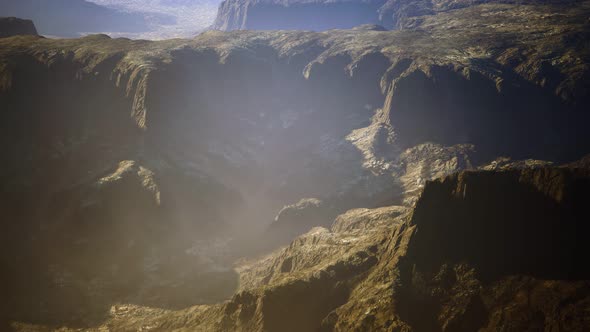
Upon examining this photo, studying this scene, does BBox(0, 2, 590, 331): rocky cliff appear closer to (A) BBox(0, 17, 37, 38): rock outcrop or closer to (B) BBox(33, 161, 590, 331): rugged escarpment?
(B) BBox(33, 161, 590, 331): rugged escarpment

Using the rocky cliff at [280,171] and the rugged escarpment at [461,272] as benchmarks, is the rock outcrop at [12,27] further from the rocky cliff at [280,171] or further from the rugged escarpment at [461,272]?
the rugged escarpment at [461,272]

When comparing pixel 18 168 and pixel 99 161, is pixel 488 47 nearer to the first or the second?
pixel 99 161

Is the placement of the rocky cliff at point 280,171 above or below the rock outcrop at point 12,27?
below

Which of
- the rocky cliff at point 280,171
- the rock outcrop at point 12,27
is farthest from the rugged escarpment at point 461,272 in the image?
the rock outcrop at point 12,27

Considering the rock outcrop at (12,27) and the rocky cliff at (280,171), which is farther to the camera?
the rock outcrop at (12,27)

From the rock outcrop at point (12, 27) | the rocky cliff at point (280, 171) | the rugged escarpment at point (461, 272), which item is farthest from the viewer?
the rock outcrop at point (12, 27)

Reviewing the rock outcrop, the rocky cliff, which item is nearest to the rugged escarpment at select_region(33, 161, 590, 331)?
the rocky cliff

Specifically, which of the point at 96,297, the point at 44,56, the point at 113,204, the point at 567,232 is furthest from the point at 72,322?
the point at 44,56

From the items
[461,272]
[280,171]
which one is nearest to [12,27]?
[280,171]

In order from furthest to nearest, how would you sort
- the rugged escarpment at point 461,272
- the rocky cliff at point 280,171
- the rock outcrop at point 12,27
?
the rock outcrop at point 12,27 → the rocky cliff at point 280,171 → the rugged escarpment at point 461,272

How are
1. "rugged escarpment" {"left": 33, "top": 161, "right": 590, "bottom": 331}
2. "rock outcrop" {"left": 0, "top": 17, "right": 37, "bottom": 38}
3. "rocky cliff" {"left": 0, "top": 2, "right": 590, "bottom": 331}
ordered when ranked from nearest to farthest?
"rugged escarpment" {"left": 33, "top": 161, "right": 590, "bottom": 331}, "rocky cliff" {"left": 0, "top": 2, "right": 590, "bottom": 331}, "rock outcrop" {"left": 0, "top": 17, "right": 37, "bottom": 38}
